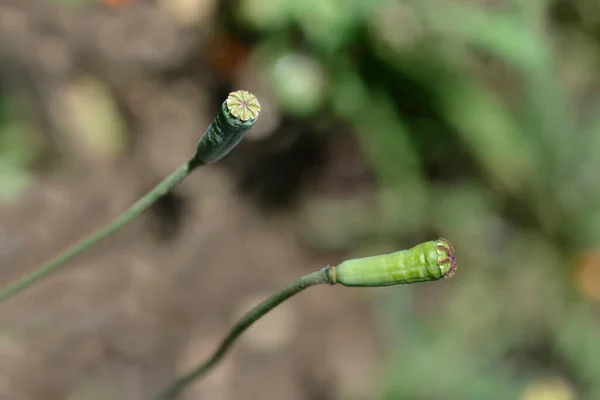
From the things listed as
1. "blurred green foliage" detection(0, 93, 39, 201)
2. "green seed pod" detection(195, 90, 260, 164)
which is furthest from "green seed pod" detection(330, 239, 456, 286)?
"blurred green foliage" detection(0, 93, 39, 201)

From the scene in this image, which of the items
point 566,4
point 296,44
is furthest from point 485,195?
point 296,44

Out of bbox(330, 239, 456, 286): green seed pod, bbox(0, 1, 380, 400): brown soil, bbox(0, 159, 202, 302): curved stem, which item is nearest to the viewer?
bbox(330, 239, 456, 286): green seed pod

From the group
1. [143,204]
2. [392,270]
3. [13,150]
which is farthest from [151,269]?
[392,270]

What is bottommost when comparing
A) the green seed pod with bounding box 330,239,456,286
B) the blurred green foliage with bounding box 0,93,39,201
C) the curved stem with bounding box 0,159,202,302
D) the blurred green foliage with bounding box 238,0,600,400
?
the green seed pod with bounding box 330,239,456,286

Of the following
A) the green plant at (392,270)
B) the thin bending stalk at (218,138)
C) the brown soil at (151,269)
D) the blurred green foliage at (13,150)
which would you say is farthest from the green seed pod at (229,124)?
the blurred green foliage at (13,150)

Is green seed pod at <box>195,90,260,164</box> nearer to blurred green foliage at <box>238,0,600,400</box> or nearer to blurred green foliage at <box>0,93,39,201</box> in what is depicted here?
blurred green foliage at <box>238,0,600,400</box>

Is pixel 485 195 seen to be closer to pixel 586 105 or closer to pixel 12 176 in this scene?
pixel 586 105

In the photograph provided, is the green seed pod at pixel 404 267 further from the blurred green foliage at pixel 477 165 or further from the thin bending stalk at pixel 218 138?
the blurred green foliage at pixel 477 165
